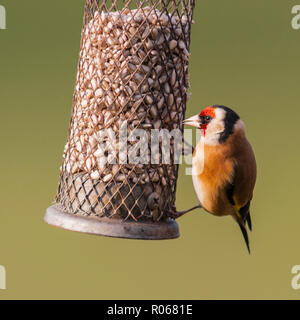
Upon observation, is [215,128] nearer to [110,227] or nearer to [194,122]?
[194,122]

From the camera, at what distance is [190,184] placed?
3.54 meters

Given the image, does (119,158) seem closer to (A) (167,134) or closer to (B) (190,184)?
(A) (167,134)

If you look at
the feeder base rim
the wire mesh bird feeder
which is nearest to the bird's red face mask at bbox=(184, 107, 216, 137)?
the wire mesh bird feeder

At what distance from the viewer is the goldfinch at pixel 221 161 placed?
3.24 m

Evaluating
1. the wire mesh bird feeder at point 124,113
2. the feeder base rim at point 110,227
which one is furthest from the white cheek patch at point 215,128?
the feeder base rim at point 110,227

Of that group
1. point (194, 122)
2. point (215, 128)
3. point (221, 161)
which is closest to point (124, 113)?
point (194, 122)

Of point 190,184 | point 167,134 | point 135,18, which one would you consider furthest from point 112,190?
point 135,18

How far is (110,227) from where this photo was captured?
2.96 metres

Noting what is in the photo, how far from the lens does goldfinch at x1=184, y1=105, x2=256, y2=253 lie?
3238 millimetres

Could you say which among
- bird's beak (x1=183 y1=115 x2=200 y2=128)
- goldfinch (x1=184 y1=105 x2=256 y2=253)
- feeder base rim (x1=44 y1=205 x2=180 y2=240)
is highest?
bird's beak (x1=183 y1=115 x2=200 y2=128)

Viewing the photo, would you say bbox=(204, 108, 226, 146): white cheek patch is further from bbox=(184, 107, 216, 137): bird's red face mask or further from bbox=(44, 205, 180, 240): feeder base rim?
bbox=(44, 205, 180, 240): feeder base rim

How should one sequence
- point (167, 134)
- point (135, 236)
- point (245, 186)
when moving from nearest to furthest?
1. point (135, 236)
2. point (167, 134)
3. point (245, 186)

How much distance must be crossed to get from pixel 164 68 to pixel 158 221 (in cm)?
78

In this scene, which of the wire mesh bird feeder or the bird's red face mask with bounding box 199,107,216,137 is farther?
the bird's red face mask with bounding box 199,107,216,137
